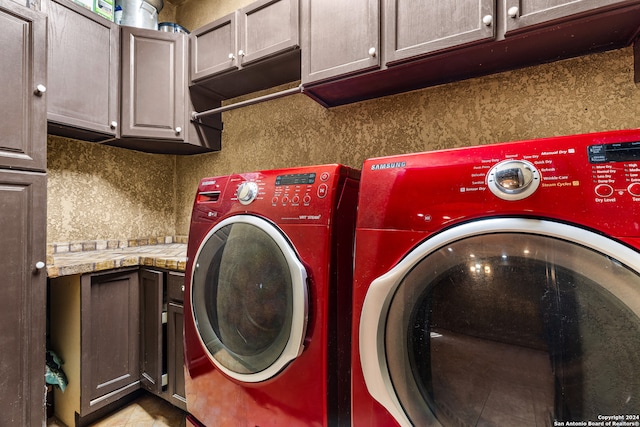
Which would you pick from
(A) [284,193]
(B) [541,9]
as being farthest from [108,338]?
(B) [541,9]

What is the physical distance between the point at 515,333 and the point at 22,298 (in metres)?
1.80

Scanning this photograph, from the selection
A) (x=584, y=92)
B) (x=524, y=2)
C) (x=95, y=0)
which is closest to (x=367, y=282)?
(x=524, y=2)

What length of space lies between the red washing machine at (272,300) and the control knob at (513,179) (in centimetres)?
44

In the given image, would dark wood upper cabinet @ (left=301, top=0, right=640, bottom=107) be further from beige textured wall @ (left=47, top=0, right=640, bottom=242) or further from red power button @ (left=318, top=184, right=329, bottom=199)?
red power button @ (left=318, top=184, right=329, bottom=199)

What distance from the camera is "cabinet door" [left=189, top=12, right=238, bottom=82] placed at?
1.77 meters

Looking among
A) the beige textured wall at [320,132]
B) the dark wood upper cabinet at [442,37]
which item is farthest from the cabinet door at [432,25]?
the beige textured wall at [320,132]

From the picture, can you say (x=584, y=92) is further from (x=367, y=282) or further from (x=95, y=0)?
Answer: (x=95, y=0)

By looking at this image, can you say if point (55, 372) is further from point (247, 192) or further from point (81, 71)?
point (81, 71)

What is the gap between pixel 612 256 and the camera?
0.55 meters

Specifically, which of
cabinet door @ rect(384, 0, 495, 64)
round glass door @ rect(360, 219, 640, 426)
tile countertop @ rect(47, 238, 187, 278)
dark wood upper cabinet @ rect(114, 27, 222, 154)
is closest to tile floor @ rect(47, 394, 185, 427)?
tile countertop @ rect(47, 238, 187, 278)

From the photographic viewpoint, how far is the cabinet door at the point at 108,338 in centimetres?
154

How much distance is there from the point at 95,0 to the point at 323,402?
244 cm

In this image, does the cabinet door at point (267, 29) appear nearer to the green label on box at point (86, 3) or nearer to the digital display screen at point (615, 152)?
the green label on box at point (86, 3)

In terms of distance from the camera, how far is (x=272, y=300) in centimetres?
99
